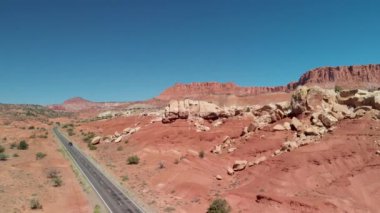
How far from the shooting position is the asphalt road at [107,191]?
34.6m

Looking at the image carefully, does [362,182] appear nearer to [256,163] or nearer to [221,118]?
[256,163]

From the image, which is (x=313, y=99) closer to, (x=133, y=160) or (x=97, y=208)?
(x=133, y=160)

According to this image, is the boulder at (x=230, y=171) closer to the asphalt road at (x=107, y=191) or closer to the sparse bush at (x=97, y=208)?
the asphalt road at (x=107, y=191)

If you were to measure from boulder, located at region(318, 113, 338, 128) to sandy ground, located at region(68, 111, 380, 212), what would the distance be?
1217 millimetres

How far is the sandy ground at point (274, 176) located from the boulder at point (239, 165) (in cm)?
73

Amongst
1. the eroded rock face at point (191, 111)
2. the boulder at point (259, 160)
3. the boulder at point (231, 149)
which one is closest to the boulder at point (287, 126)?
the boulder at point (259, 160)

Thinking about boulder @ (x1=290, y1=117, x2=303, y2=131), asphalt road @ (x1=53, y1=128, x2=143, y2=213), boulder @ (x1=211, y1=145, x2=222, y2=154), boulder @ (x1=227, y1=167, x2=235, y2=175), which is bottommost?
asphalt road @ (x1=53, y1=128, x2=143, y2=213)

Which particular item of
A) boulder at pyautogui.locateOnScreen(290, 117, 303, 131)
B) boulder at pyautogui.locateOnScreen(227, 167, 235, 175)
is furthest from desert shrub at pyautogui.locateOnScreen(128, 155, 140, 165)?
boulder at pyautogui.locateOnScreen(290, 117, 303, 131)

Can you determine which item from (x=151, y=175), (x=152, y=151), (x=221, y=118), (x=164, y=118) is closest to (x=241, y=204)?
(x=151, y=175)

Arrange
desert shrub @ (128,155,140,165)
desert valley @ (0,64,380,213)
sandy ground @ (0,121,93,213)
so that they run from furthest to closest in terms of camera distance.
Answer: desert shrub @ (128,155,140,165)
sandy ground @ (0,121,93,213)
desert valley @ (0,64,380,213)

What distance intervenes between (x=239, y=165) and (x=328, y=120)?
1159cm

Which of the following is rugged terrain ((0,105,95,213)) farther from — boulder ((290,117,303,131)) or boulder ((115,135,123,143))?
boulder ((290,117,303,131))

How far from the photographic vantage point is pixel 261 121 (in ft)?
179

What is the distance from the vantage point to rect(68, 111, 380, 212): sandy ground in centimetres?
3194
